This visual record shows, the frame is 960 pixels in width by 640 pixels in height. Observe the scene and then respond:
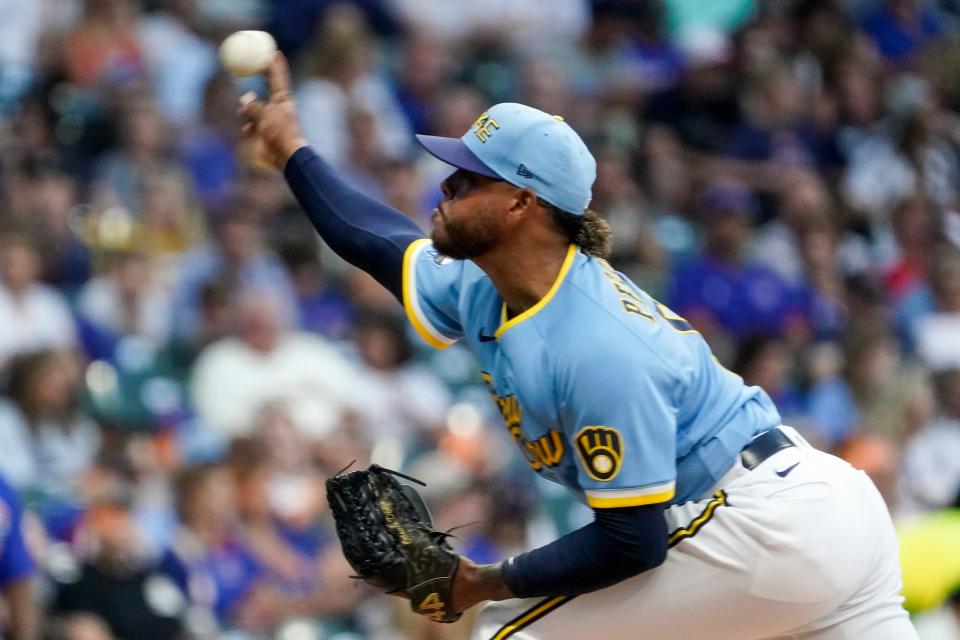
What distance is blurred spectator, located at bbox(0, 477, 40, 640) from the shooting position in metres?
5.93

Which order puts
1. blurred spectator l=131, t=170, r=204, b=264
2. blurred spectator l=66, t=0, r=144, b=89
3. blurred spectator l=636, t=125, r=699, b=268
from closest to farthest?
blurred spectator l=131, t=170, r=204, b=264
blurred spectator l=66, t=0, r=144, b=89
blurred spectator l=636, t=125, r=699, b=268

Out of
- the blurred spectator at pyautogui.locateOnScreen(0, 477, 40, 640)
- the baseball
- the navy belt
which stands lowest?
the blurred spectator at pyautogui.locateOnScreen(0, 477, 40, 640)

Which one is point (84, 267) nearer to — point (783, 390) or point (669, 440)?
point (783, 390)

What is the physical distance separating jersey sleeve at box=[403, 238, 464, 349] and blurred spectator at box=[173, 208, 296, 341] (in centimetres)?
406

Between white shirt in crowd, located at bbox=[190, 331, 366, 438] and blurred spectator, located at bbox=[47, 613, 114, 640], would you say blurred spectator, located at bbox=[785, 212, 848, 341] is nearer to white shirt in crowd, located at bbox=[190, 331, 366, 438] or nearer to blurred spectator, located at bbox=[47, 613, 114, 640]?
white shirt in crowd, located at bbox=[190, 331, 366, 438]

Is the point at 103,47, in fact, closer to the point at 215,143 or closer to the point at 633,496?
the point at 215,143

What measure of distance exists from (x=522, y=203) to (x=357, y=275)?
517 centimetres

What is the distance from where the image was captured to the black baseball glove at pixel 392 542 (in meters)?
3.96

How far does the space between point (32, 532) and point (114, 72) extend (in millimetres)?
3601

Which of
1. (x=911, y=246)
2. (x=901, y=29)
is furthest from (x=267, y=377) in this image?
(x=901, y=29)

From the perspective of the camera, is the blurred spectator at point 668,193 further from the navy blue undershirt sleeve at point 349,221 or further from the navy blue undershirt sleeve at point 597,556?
the navy blue undershirt sleeve at point 597,556

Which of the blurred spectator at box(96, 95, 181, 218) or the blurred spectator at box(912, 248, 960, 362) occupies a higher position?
the blurred spectator at box(96, 95, 181, 218)

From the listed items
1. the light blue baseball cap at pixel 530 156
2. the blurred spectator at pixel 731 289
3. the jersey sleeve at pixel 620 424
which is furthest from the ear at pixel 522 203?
the blurred spectator at pixel 731 289

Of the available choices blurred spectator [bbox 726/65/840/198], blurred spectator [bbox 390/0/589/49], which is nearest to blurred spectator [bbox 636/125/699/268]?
blurred spectator [bbox 726/65/840/198]
